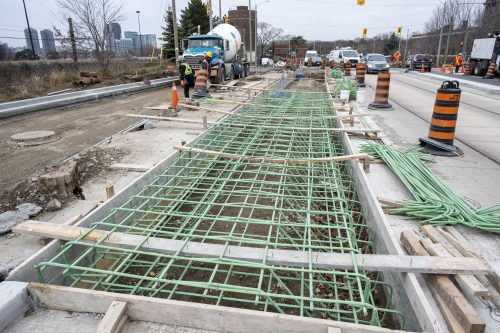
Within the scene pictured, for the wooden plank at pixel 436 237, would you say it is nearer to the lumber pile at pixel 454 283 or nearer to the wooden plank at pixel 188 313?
the lumber pile at pixel 454 283

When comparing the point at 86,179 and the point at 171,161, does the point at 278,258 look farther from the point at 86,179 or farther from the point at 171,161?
the point at 86,179

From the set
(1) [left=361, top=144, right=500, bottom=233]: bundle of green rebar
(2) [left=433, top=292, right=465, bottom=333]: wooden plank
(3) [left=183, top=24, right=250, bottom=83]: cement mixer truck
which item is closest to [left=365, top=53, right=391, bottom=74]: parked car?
(3) [left=183, top=24, right=250, bottom=83]: cement mixer truck

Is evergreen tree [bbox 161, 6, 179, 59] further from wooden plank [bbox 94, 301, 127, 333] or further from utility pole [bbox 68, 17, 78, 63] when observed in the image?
wooden plank [bbox 94, 301, 127, 333]

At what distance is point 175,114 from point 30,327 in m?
8.31

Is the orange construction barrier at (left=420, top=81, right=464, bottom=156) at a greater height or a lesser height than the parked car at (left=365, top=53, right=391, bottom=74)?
lesser

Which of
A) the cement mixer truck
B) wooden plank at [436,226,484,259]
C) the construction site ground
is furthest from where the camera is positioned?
the cement mixer truck

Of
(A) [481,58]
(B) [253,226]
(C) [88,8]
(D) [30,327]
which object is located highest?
(C) [88,8]

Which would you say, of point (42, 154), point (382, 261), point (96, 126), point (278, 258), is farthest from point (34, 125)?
point (382, 261)

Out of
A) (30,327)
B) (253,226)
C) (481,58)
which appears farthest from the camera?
(481,58)

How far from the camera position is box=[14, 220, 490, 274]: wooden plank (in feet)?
9.57

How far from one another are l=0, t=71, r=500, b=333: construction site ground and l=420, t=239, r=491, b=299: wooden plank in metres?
0.18

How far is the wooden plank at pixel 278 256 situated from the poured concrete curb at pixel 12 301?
0.69 meters

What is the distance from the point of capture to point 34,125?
34.2 feet

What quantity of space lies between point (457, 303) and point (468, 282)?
1.15 feet
